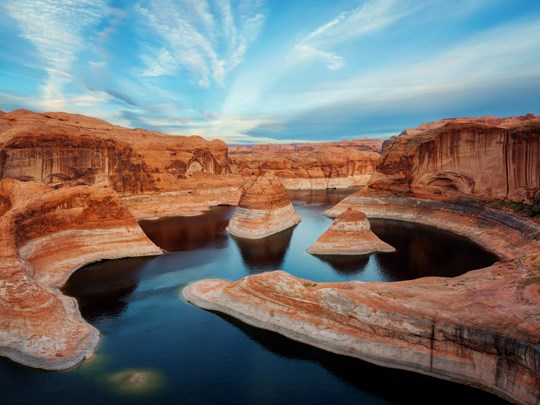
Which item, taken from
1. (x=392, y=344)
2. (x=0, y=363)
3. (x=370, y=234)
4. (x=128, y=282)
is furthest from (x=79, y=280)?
(x=370, y=234)

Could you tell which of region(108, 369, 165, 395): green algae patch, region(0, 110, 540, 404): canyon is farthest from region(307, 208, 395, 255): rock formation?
region(108, 369, 165, 395): green algae patch

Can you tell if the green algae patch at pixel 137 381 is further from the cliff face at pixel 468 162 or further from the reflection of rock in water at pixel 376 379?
the cliff face at pixel 468 162

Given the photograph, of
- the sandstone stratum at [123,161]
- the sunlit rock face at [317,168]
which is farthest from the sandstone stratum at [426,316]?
the sunlit rock face at [317,168]

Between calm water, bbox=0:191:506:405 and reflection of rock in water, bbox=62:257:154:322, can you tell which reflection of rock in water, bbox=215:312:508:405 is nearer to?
calm water, bbox=0:191:506:405

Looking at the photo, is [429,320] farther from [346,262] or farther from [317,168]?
[317,168]

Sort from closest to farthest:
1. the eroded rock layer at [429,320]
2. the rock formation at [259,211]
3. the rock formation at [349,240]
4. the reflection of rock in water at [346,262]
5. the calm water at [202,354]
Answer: the eroded rock layer at [429,320] < the calm water at [202,354] < the reflection of rock in water at [346,262] < the rock formation at [349,240] < the rock formation at [259,211]

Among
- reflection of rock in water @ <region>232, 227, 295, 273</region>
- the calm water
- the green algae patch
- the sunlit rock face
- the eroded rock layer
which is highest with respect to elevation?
the sunlit rock face

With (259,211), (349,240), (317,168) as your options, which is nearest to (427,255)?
(349,240)
